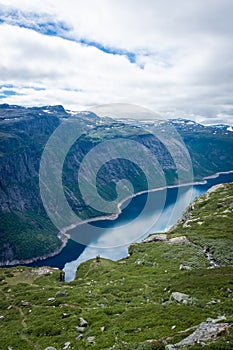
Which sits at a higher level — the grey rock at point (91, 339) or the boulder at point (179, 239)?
the grey rock at point (91, 339)

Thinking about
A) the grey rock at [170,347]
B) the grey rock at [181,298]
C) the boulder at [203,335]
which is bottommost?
the grey rock at [181,298]

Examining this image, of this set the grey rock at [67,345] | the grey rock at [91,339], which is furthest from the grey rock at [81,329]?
the grey rock at [91,339]

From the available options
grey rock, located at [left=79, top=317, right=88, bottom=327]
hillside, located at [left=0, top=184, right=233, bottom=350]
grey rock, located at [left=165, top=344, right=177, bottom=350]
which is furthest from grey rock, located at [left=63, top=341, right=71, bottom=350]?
grey rock, located at [left=165, top=344, right=177, bottom=350]

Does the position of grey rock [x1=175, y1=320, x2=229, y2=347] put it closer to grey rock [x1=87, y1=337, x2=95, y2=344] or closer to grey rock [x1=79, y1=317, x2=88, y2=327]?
grey rock [x1=87, y1=337, x2=95, y2=344]

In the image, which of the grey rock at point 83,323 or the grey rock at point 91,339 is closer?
the grey rock at point 91,339

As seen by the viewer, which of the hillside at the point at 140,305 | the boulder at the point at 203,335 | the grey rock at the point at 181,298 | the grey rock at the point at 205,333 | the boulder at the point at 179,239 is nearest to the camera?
the boulder at the point at 203,335

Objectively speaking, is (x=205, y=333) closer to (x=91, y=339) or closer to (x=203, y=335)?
(x=203, y=335)

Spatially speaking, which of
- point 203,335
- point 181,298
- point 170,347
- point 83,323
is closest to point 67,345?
point 83,323

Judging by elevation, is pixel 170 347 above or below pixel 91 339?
above

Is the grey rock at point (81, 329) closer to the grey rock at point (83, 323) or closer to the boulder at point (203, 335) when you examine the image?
the grey rock at point (83, 323)
